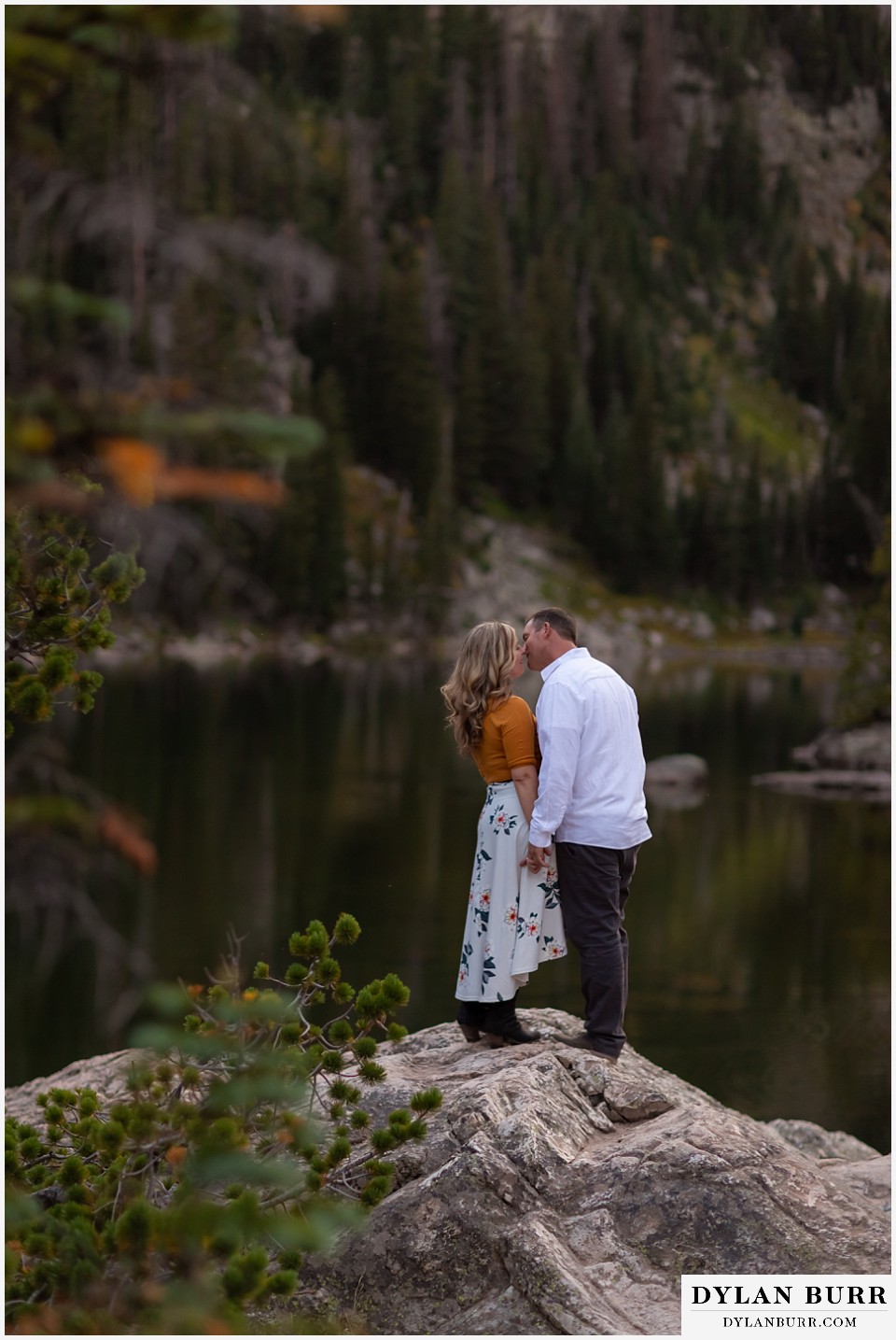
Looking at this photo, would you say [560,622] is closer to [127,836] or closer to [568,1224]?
[568,1224]

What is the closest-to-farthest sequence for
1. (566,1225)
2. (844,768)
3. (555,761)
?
(566,1225) < (555,761) < (844,768)

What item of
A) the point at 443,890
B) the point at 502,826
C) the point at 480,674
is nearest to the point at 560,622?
the point at 480,674

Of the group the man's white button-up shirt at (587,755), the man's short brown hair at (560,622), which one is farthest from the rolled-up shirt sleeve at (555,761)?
the man's short brown hair at (560,622)

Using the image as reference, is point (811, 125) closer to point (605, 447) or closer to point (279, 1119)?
point (605, 447)

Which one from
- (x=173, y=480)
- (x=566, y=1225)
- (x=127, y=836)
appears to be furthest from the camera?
(x=566, y=1225)

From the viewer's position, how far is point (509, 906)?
6293mm

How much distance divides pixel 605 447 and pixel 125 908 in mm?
70066

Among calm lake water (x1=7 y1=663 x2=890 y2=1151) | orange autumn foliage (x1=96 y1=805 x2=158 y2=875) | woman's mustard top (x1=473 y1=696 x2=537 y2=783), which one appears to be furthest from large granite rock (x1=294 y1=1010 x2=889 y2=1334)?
orange autumn foliage (x1=96 y1=805 x2=158 y2=875)

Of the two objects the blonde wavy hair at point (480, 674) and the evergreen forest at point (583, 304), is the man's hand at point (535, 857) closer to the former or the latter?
the blonde wavy hair at point (480, 674)

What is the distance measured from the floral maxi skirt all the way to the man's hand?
49 mm

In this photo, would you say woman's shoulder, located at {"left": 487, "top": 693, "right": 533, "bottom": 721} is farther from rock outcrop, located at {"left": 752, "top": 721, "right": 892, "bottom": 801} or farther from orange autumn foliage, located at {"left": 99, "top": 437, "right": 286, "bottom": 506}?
rock outcrop, located at {"left": 752, "top": 721, "right": 892, "bottom": 801}

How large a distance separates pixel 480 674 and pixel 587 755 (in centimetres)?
59

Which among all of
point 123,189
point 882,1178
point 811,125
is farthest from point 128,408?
point 811,125

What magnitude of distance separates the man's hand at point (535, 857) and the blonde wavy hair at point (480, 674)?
54 centimetres
